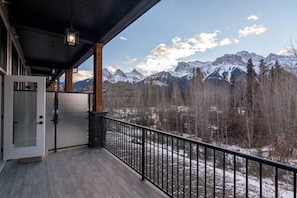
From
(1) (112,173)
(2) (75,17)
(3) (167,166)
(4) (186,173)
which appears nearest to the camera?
(3) (167,166)

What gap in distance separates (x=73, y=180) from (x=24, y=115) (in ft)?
6.50

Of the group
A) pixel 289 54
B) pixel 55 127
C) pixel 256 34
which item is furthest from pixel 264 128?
pixel 55 127

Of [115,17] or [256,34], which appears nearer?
[115,17]

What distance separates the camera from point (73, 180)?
304 centimetres

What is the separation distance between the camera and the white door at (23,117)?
379cm

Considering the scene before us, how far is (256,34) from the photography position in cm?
1538

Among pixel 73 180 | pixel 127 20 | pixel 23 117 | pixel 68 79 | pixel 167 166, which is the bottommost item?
pixel 73 180

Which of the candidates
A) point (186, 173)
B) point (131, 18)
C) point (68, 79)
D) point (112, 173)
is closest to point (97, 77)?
point (131, 18)

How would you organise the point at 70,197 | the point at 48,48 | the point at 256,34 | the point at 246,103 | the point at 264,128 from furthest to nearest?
the point at 256,34 < the point at 246,103 < the point at 264,128 < the point at 48,48 < the point at 70,197

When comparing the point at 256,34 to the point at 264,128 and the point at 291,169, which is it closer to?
the point at 264,128

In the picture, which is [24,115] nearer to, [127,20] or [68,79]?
[127,20]

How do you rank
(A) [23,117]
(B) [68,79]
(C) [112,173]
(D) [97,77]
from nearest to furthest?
1. (C) [112,173]
2. (A) [23,117]
3. (D) [97,77]
4. (B) [68,79]

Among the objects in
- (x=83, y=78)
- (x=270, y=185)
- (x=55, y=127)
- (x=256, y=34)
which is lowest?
(x=270, y=185)

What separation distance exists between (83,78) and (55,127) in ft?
17.9
